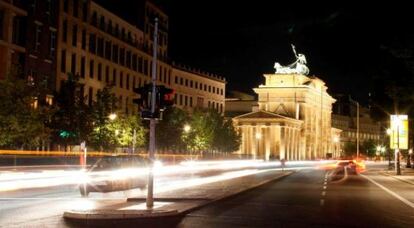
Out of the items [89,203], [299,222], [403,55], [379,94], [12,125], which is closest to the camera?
[299,222]

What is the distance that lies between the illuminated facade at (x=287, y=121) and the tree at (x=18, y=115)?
94238 mm

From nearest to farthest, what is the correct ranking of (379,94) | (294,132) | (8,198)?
(8,198)
(379,94)
(294,132)

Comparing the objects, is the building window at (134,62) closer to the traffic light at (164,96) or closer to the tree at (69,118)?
the tree at (69,118)

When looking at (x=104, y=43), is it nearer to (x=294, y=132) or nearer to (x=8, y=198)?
(x=8, y=198)

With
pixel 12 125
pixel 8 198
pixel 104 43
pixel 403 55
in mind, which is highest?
pixel 104 43

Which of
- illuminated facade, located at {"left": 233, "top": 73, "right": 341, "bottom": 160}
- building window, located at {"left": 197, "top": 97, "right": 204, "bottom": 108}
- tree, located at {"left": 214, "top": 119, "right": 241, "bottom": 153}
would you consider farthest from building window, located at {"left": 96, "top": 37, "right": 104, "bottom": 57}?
illuminated facade, located at {"left": 233, "top": 73, "right": 341, "bottom": 160}

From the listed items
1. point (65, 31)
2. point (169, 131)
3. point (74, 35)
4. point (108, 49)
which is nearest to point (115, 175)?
point (65, 31)

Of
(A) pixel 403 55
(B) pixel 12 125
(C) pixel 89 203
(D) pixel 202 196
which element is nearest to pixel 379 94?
(A) pixel 403 55

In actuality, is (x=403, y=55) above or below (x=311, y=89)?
below

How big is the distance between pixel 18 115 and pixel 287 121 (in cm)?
10633

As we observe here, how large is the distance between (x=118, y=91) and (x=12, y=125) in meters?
43.3

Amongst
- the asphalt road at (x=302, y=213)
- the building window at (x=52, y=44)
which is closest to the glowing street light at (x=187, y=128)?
the building window at (x=52, y=44)

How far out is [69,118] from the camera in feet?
219

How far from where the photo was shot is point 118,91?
312 feet
